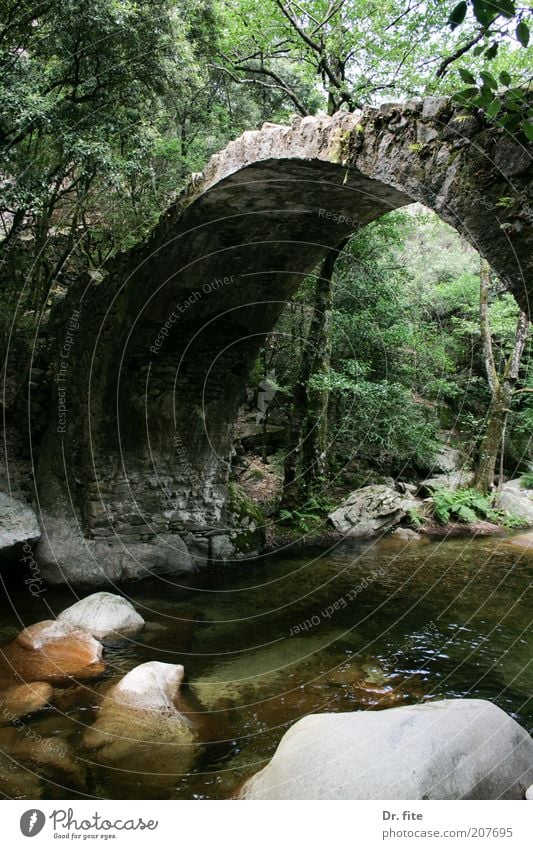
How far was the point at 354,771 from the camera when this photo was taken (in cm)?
314

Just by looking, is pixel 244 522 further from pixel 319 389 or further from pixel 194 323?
pixel 194 323

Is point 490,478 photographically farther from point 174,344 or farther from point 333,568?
point 174,344

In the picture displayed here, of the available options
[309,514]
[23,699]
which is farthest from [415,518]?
[23,699]

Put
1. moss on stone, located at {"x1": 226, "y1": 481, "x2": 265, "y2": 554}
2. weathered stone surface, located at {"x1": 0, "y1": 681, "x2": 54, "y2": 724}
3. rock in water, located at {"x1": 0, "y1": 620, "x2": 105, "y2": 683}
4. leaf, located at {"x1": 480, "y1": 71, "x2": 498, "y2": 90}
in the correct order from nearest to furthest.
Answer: leaf, located at {"x1": 480, "y1": 71, "x2": 498, "y2": 90}, weathered stone surface, located at {"x1": 0, "y1": 681, "x2": 54, "y2": 724}, rock in water, located at {"x1": 0, "y1": 620, "x2": 105, "y2": 683}, moss on stone, located at {"x1": 226, "y1": 481, "x2": 265, "y2": 554}

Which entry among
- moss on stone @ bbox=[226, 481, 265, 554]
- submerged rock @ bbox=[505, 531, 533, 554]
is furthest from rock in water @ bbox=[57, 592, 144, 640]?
submerged rock @ bbox=[505, 531, 533, 554]

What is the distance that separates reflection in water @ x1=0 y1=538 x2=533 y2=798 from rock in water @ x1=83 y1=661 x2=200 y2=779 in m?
0.07

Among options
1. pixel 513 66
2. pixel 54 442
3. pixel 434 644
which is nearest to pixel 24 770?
pixel 434 644

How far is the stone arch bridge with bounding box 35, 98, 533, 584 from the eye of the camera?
4.42m

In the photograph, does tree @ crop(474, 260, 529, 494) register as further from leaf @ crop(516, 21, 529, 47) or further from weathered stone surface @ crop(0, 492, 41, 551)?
leaf @ crop(516, 21, 529, 47)

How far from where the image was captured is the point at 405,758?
10.4 ft

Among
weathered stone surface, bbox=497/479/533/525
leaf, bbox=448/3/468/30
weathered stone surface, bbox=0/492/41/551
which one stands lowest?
weathered stone surface, bbox=497/479/533/525

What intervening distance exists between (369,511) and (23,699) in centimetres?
789

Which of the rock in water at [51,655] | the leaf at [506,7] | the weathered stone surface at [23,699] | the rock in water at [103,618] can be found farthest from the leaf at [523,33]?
the rock in water at [103,618]

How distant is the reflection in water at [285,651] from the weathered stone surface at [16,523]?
0.83m
